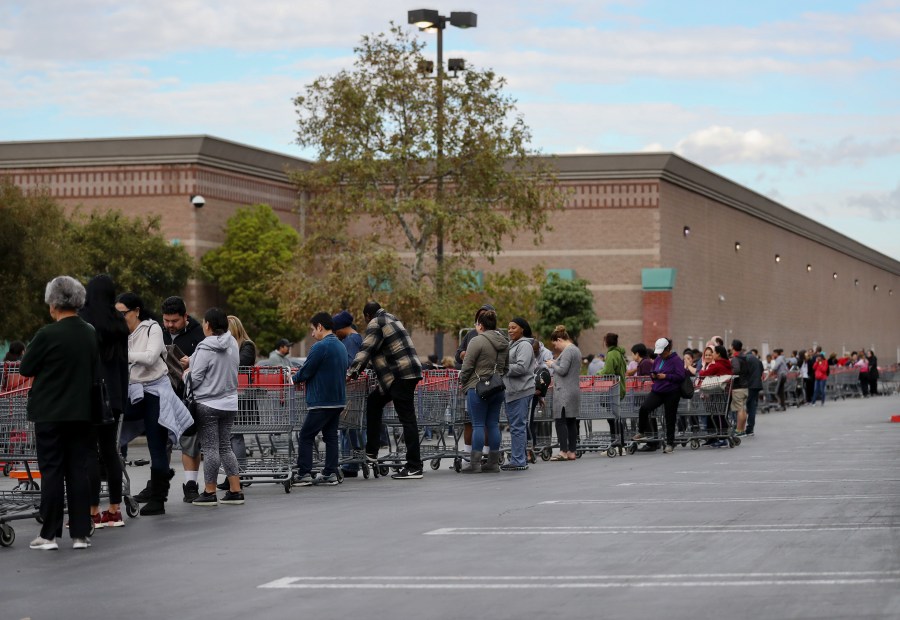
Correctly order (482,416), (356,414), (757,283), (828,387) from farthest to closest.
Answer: (757,283) → (828,387) → (482,416) → (356,414)

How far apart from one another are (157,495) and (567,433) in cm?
949

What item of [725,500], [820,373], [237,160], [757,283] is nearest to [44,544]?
[725,500]

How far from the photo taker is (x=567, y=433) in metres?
22.9

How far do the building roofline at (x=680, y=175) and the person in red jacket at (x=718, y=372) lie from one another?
23.1 m

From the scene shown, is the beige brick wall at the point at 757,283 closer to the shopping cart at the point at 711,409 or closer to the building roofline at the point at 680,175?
the building roofline at the point at 680,175

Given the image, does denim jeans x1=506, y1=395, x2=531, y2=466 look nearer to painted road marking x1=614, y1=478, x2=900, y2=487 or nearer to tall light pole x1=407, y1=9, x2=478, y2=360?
painted road marking x1=614, y1=478, x2=900, y2=487

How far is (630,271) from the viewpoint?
205 feet

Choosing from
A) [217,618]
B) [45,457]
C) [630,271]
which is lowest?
[217,618]

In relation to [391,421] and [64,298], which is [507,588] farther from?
[391,421]

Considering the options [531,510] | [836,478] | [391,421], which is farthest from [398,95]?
[531,510]

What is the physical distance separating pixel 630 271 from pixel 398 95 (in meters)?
28.5

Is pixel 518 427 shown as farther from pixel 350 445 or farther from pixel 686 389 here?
pixel 686 389

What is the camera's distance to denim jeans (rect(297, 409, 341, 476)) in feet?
57.4

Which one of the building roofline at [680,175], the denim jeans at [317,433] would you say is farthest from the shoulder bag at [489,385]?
the building roofline at [680,175]
